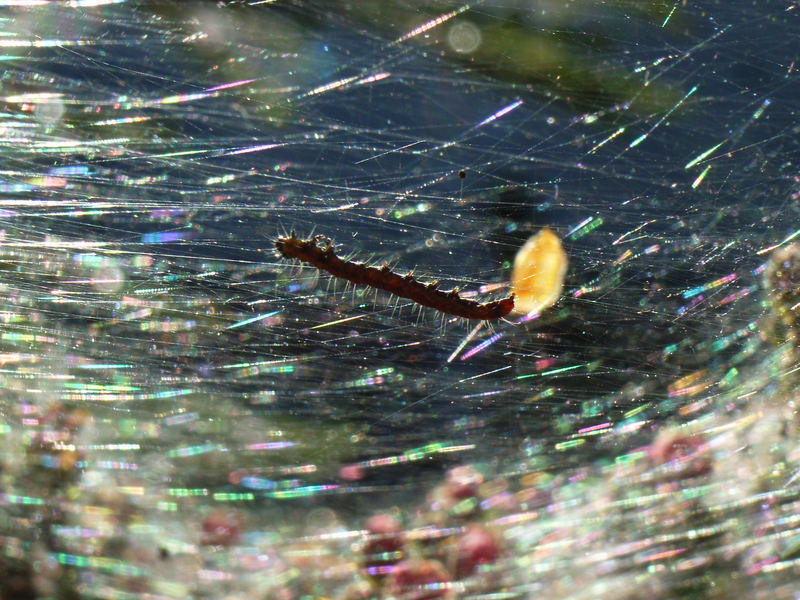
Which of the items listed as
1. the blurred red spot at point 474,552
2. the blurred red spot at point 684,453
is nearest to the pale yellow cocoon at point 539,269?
the blurred red spot at point 684,453

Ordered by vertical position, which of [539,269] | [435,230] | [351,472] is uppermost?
[435,230]

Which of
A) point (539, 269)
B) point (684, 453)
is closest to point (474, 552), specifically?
point (684, 453)

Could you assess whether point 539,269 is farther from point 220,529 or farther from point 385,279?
point 220,529

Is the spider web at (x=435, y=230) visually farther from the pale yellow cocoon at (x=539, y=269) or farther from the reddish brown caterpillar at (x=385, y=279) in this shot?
the reddish brown caterpillar at (x=385, y=279)

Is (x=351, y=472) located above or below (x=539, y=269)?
below

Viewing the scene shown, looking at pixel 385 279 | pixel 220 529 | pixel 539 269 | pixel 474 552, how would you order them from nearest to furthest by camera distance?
pixel 385 279 < pixel 474 552 < pixel 220 529 < pixel 539 269

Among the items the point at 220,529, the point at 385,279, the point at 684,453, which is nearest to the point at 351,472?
the point at 220,529

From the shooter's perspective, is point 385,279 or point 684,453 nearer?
point 385,279

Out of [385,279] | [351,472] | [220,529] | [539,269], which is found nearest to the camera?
[385,279]

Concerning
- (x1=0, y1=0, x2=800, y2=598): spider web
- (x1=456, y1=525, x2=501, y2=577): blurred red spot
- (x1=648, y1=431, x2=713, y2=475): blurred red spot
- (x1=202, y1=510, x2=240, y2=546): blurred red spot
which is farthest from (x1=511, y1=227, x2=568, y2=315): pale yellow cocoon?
(x1=202, y1=510, x2=240, y2=546): blurred red spot
